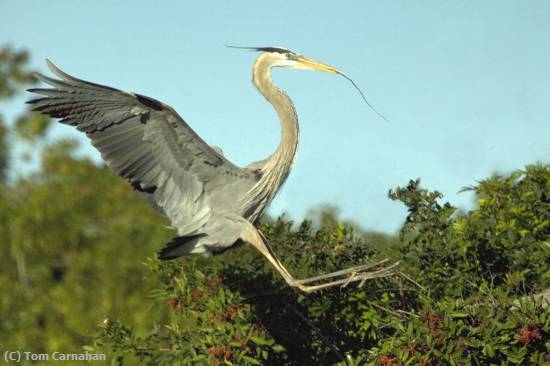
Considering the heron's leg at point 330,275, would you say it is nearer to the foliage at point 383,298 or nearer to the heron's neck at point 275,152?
the foliage at point 383,298

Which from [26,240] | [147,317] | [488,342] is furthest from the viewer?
[26,240]

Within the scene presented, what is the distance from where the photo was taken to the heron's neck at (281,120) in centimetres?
575

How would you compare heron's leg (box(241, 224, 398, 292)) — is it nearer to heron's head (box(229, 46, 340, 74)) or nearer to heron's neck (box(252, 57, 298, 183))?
heron's neck (box(252, 57, 298, 183))

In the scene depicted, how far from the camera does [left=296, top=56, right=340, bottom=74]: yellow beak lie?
602cm

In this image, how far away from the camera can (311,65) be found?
19.8 feet


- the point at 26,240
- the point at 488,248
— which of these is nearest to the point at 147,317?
the point at 26,240

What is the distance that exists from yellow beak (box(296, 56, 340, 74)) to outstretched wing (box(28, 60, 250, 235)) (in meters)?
0.86

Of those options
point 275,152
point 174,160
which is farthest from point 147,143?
point 275,152

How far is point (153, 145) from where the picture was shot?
17.6ft

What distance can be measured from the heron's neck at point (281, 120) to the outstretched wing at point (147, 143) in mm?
218

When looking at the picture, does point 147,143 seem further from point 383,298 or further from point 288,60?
point 383,298

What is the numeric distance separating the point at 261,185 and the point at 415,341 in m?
1.62

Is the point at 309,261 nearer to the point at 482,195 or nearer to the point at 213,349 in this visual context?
the point at 213,349

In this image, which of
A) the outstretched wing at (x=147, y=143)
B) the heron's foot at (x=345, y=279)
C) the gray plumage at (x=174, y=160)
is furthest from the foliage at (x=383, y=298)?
the outstretched wing at (x=147, y=143)
